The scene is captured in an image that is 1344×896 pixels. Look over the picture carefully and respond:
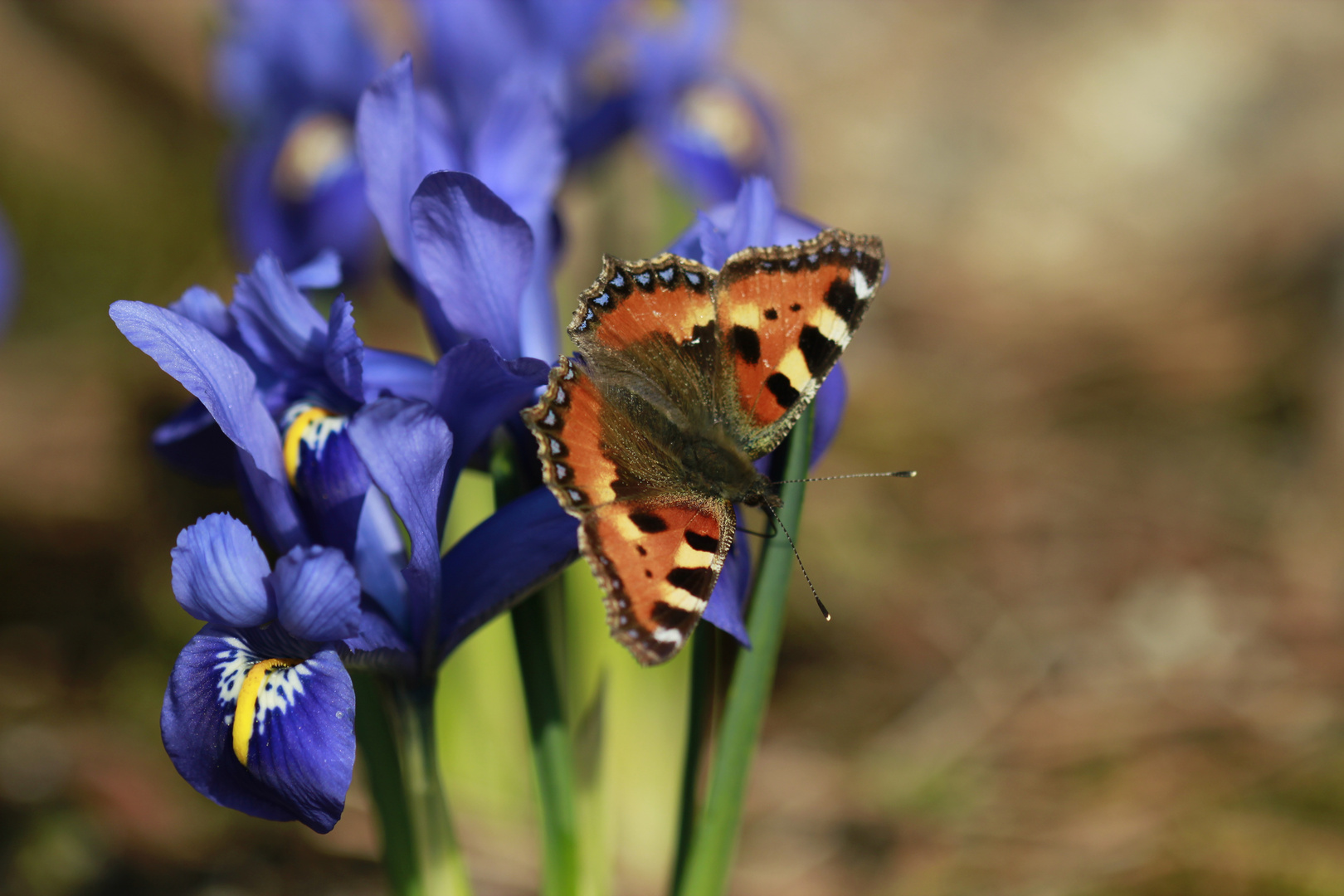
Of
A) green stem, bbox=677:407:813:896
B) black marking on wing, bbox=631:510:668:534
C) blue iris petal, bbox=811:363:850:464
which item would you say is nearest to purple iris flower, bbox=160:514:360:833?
black marking on wing, bbox=631:510:668:534

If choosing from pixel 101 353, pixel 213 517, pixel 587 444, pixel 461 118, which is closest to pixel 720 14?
pixel 461 118

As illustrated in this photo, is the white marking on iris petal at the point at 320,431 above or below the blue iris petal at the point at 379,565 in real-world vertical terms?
above

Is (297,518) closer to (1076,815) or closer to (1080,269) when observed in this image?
(1076,815)

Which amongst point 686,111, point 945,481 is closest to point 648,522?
point 686,111

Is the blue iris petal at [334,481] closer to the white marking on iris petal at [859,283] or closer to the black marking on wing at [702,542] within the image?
the black marking on wing at [702,542]

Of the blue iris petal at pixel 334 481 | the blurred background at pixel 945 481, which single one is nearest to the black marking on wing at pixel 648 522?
the blue iris petal at pixel 334 481

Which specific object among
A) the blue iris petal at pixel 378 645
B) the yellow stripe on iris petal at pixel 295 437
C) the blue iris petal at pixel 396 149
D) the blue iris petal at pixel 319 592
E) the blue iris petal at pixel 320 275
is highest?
the blue iris petal at pixel 396 149
